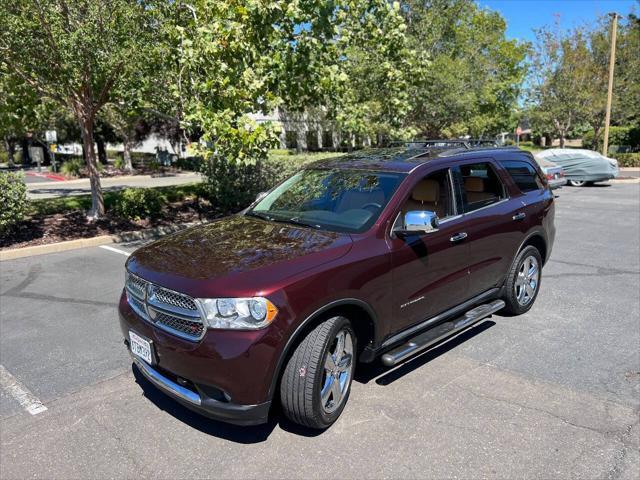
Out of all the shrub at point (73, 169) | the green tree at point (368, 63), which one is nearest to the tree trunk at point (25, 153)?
the shrub at point (73, 169)

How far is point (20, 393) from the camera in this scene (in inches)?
150

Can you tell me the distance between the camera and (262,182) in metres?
12.7

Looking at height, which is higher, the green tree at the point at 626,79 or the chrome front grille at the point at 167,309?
the green tree at the point at 626,79

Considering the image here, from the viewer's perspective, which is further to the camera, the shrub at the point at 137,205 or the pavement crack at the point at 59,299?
the shrub at the point at 137,205

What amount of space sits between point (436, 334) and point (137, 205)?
28.6ft

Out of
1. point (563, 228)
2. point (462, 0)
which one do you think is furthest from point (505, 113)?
point (563, 228)

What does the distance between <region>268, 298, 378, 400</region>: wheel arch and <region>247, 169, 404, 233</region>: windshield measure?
597 millimetres

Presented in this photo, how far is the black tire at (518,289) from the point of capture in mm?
5055

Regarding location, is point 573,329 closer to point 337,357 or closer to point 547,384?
point 547,384

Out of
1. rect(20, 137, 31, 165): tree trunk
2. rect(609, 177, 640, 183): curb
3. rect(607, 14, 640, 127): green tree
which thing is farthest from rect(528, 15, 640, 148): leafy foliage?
rect(20, 137, 31, 165): tree trunk

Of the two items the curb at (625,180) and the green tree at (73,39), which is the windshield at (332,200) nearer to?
the green tree at (73,39)

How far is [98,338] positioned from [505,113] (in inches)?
833

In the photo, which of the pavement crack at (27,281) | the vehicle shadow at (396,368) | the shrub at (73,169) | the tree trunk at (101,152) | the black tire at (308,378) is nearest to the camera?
the black tire at (308,378)

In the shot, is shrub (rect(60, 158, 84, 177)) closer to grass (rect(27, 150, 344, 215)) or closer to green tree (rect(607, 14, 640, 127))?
grass (rect(27, 150, 344, 215))
